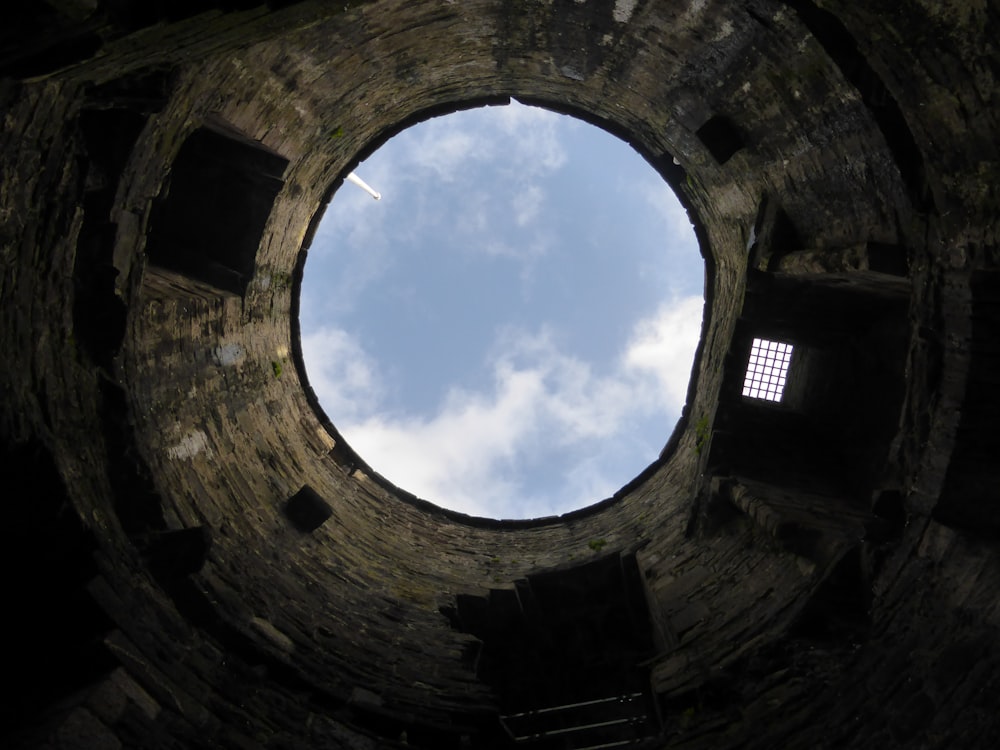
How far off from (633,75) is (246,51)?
3914 millimetres

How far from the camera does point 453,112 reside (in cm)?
953

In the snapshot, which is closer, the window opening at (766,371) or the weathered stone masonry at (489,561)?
the weathered stone masonry at (489,561)

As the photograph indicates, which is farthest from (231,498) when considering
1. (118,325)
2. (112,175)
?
(112,175)

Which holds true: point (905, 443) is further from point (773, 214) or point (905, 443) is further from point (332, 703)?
point (332, 703)

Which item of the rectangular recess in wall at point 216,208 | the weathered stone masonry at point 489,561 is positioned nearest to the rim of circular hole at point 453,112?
the weathered stone masonry at point 489,561

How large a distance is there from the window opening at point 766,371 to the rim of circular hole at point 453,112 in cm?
154

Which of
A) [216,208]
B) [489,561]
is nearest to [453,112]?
[216,208]

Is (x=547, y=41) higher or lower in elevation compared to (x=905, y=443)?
higher

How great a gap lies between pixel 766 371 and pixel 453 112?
5434 mm

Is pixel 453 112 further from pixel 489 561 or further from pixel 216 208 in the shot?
pixel 489 561

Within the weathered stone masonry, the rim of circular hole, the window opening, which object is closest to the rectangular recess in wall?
the weathered stone masonry

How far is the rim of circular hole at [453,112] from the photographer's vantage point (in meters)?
9.38

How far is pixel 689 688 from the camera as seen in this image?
5.02m

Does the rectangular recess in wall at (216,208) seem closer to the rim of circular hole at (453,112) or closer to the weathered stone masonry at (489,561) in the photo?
the weathered stone masonry at (489,561)
